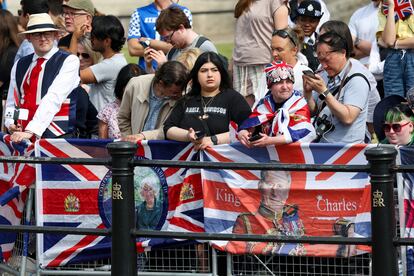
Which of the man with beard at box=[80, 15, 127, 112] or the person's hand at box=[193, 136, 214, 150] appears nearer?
the person's hand at box=[193, 136, 214, 150]

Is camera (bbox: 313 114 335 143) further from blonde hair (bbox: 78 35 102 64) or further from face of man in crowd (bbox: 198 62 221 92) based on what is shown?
blonde hair (bbox: 78 35 102 64)

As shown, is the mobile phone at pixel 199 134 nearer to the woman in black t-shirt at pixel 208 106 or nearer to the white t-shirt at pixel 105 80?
the woman in black t-shirt at pixel 208 106

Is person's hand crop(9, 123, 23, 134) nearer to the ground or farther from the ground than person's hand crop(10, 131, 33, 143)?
farther from the ground

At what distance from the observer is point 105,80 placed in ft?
38.7

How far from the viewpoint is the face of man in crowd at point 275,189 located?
9.05 metres

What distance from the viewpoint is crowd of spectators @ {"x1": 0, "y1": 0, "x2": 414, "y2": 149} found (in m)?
9.74

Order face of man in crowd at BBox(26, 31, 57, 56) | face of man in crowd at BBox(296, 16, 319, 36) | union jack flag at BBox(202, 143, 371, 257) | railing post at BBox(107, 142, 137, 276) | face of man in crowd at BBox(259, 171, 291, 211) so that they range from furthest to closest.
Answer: face of man in crowd at BBox(296, 16, 319, 36) < face of man in crowd at BBox(26, 31, 57, 56) < face of man in crowd at BBox(259, 171, 291, 211) < union jack flag at BBox(202, 143, 371, 257) < railing post at BBox(107, 142, 137, 276)

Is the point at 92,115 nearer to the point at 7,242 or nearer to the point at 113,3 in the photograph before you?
the point at 7,242

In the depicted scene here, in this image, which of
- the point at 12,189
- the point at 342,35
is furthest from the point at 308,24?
the point at 12,189

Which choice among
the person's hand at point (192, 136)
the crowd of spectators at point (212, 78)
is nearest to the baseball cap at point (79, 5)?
the crowd of spectators at point (212, 78)

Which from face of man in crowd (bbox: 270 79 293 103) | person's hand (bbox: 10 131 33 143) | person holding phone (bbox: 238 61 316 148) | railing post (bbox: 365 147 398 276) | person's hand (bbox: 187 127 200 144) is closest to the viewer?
railing post (bbox: 365 147 398 276)

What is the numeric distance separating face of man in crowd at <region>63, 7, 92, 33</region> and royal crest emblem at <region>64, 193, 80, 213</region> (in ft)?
11.3

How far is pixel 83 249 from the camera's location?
9.92 meters

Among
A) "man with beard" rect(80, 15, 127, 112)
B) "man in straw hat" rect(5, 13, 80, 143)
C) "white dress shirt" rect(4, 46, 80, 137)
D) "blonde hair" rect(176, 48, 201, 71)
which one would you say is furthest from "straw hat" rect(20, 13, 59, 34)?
"blonde hair" rect(176, 48, 201, 71)
